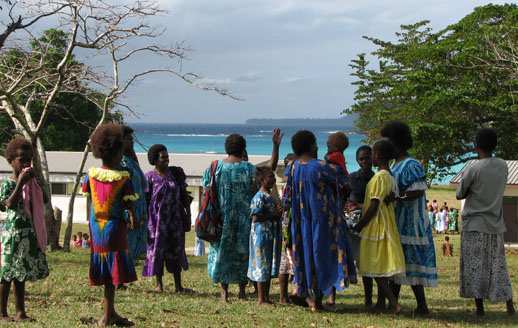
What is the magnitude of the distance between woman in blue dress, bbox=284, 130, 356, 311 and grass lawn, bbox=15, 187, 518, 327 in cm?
41

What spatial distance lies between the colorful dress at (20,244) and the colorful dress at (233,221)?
2.28 meters

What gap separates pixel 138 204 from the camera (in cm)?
796

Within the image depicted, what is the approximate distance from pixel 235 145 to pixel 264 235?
3.90 feet

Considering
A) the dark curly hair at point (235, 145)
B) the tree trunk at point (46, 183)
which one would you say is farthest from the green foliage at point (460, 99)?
the dark curly hair at point (235, 145)

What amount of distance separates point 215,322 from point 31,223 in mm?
2135

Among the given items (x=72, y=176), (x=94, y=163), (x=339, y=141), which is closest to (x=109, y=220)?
(x=339, y=141)

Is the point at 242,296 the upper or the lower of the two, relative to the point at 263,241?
lower

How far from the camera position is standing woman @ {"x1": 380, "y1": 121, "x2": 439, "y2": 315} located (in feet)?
23.8

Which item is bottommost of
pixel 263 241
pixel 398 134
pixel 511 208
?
pixel 511 208

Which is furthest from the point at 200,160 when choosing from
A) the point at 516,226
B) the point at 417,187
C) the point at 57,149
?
the point at 417,187

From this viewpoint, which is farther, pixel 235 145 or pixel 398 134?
pixel 235 145

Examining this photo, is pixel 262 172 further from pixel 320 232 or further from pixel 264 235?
pixel 320 232

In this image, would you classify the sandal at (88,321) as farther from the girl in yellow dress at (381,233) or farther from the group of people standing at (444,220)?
the group of people standing at (444,220)

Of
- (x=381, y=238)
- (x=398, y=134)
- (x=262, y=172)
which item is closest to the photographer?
(x=381, y=238)
